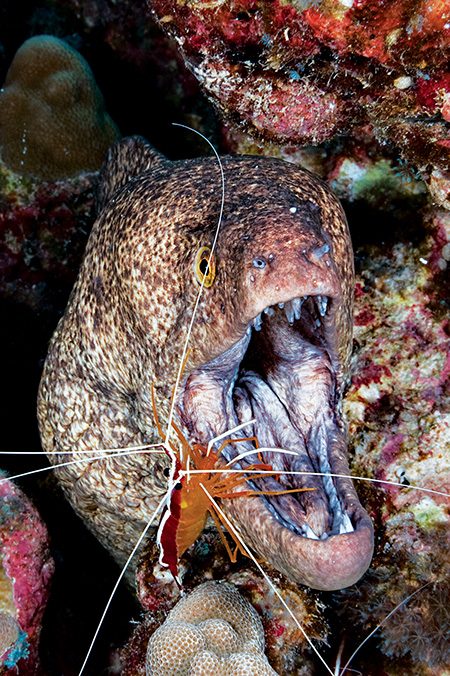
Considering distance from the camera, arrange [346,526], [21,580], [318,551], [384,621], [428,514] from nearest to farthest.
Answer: [318,551]
[346,526]
[384,621]
[428,514]
[21,580]

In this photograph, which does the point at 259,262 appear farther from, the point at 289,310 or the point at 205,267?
the point at 289,310

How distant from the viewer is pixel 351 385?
10.7 feet

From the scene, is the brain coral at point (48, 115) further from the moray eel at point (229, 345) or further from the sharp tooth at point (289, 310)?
the sharp tooth at point (289, 310)

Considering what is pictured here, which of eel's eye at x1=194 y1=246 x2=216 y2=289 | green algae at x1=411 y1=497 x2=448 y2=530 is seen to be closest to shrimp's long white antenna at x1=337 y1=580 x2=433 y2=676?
green algae at x1=411 y1=497 x2=448 y2=530

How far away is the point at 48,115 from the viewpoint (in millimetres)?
4852

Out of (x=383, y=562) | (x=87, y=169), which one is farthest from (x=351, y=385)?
(x=87, y=169)

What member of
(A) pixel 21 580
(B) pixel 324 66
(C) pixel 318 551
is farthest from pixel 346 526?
(B) pixel 324 66

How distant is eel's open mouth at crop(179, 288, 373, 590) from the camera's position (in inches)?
83.2

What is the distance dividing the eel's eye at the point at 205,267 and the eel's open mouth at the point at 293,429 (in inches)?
9.7

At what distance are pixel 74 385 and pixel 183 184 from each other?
1283 mm

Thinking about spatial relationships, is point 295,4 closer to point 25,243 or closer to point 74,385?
point 74,385

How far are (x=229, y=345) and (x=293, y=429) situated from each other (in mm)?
682

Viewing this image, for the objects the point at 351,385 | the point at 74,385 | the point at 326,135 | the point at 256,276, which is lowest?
the point at 74,385

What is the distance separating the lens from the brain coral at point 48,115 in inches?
191
